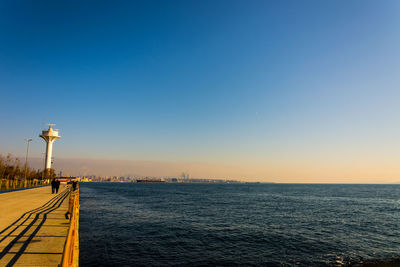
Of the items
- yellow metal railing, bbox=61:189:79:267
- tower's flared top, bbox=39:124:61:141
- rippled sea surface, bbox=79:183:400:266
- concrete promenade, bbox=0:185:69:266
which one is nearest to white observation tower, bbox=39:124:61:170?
tower's flared top, bbox=39:124:61:141

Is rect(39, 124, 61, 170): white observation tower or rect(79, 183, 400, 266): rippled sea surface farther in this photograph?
rect(39, 124, 61, 170): white observation tower

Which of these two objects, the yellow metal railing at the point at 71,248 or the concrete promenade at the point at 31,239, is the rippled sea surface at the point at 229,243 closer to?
the concrete promenade at the point at 31,239

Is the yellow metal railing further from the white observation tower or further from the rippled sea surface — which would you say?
the white observation tower

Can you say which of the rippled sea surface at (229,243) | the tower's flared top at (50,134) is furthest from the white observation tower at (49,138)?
the rippled sea surface at (229,243)

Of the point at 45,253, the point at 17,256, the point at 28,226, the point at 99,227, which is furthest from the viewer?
the point at 99,227

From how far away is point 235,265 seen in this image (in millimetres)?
13641

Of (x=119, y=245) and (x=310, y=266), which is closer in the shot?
(x=310, y=266)

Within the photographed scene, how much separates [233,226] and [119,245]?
12.1 meters

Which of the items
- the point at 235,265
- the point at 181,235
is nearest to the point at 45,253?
the point at 235,265

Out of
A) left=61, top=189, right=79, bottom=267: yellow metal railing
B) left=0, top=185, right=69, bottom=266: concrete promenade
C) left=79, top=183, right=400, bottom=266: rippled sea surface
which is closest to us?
left=61, top=189, right=79, bottom=267: yellow metal railing

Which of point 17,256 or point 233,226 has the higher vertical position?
point 17,256

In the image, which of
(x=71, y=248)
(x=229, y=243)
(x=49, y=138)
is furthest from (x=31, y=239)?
(x=49, y=138)

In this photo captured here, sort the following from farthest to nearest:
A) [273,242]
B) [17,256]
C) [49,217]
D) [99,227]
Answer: [99,227]
[273,242]
[49,217]
[17,256]

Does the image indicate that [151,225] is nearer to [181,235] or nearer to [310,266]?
[181,235]
